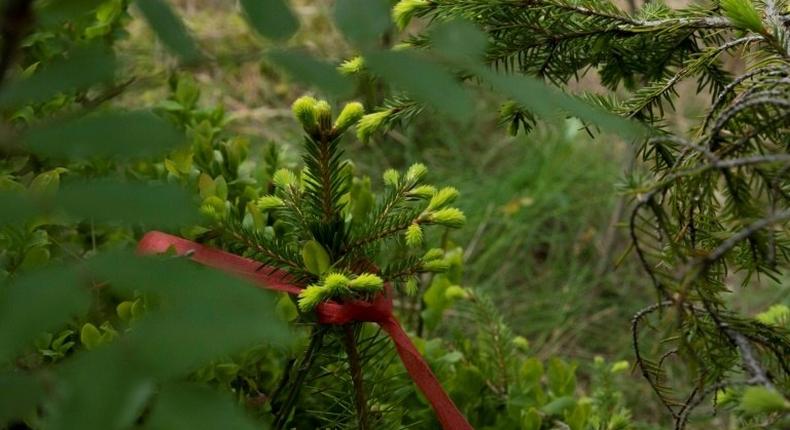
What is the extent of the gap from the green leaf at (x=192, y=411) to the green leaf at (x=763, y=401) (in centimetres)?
34

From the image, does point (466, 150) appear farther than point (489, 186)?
Yes

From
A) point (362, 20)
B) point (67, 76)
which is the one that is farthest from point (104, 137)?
point (362, 20)

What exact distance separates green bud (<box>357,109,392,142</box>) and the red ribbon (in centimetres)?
18

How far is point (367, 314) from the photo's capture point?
948mm

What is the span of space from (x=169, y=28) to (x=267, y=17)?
0.06 meters

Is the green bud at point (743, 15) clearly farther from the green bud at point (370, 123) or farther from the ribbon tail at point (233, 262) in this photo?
the ribbon tail at point (233, 262)

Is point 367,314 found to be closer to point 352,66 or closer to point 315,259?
point 315,259

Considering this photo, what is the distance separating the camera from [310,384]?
1.11m

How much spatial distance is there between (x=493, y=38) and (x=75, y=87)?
21.8 inches

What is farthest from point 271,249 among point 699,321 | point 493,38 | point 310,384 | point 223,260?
point 699,321

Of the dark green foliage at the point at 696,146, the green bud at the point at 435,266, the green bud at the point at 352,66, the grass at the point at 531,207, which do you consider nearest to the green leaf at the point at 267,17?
the dark green foliage at the point at 696,146

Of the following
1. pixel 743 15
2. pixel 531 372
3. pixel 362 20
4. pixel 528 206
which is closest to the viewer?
pixel 362 20

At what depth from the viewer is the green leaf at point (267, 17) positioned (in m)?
0.56

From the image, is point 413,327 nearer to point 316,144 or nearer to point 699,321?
point 316,144
